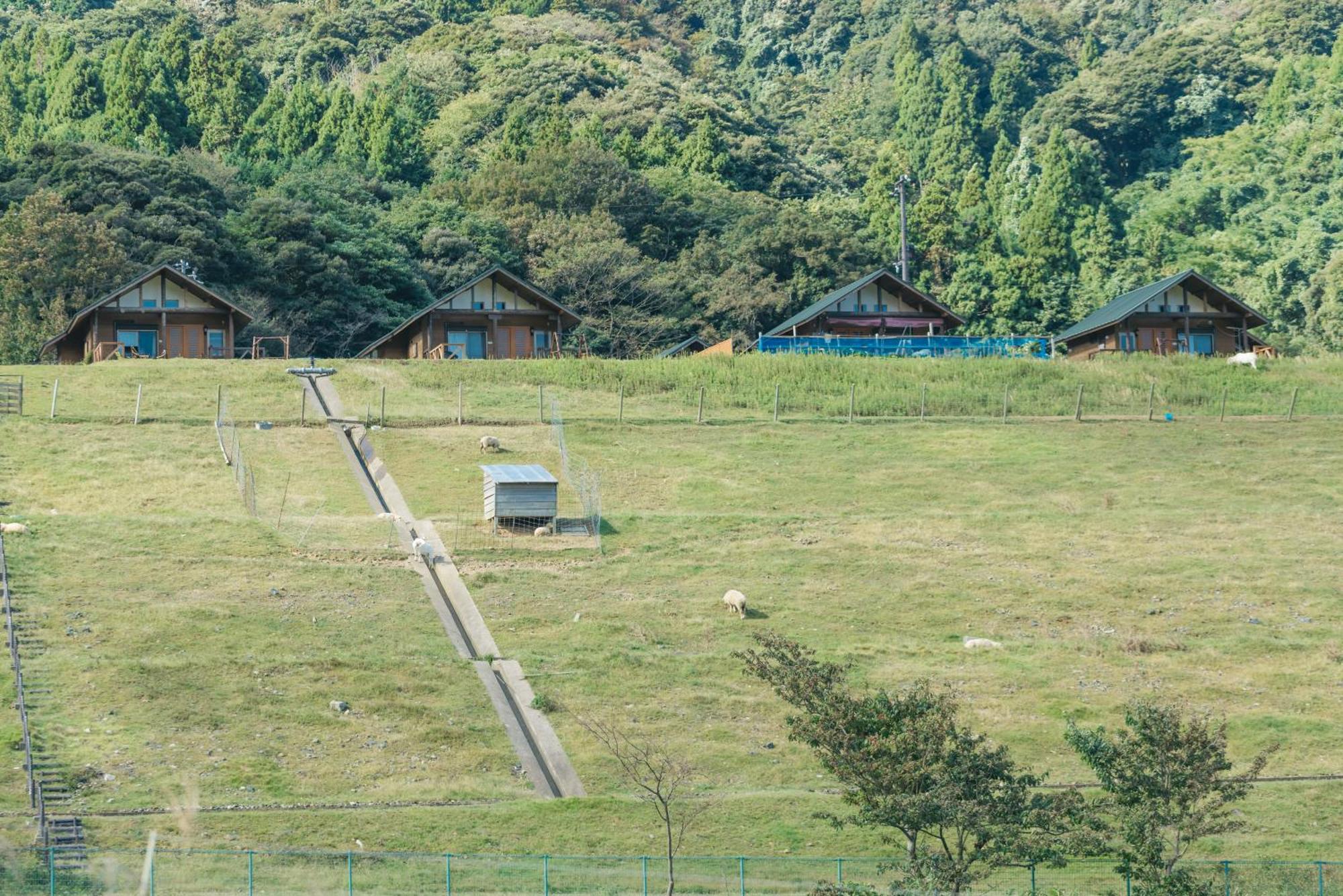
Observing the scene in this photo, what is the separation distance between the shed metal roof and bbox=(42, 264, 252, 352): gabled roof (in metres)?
27.8

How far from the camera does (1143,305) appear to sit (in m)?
77.2

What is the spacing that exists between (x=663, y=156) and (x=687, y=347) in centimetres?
4062

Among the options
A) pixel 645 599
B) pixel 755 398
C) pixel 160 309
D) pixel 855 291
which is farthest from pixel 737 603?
pixel 160 309

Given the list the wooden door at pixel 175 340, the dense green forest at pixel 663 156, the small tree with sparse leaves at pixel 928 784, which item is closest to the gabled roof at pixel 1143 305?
the dense green forest at pixel 663 156

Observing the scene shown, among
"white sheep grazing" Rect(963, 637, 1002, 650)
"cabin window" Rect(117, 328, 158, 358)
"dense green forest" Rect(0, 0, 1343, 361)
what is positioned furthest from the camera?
"dense green forest" Rect(0, 0, 1343, 361)

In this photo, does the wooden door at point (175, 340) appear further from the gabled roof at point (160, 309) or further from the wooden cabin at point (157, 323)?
the gabled roof at point (160, 309)

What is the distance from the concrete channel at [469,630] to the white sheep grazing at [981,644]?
9.86m

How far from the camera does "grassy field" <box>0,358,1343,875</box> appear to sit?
1185 inches

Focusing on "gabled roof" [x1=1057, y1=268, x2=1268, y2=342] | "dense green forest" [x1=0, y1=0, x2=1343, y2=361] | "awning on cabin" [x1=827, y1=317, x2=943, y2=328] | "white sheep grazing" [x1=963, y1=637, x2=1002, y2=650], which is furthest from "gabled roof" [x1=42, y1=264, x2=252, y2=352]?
"white sheep grazing" [x1=963, y1=637, x2=1002, y2=650]

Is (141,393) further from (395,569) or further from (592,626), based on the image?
(592,626)

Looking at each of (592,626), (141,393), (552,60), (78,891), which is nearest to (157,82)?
(552,60)

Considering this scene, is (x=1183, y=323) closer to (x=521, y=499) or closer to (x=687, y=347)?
(x=687, y=347)

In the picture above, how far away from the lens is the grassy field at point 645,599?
3009cm

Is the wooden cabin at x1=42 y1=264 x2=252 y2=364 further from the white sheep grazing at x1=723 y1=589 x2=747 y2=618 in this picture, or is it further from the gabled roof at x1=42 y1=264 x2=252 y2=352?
the white sheep grazing at x1=723 y1=589 x2=747 y2=618
